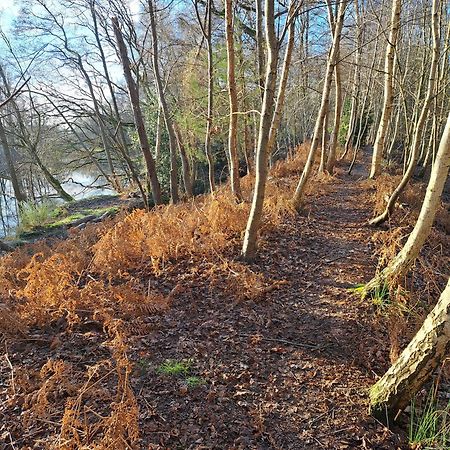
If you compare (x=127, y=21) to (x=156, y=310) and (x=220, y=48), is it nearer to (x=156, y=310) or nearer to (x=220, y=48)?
(x=220, y=48)

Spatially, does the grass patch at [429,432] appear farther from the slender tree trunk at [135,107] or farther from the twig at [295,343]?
the slender tree trunk at [135,107]

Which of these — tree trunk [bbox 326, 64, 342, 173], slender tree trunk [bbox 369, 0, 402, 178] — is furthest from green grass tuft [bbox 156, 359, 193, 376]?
tree trunk [bbox 326, 64, 342, 173]

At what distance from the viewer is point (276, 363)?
3469 millimetres

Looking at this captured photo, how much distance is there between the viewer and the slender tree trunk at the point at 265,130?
4578 mm

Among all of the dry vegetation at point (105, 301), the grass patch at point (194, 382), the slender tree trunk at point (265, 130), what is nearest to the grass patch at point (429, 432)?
the grass patch at point (194, 382)

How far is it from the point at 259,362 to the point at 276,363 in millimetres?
172

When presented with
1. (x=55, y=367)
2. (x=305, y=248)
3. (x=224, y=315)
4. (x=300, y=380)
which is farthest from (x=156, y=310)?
(x=305, y=248)

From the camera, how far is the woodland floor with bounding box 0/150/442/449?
2658 millimetres

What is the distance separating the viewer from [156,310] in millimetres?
4227

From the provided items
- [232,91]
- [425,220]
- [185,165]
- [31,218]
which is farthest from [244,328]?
[31,218]

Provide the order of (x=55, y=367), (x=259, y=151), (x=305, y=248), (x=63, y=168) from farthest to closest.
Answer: (x=63, y=168) → (x=305, y=248) → (x=259, y=151) → (x=55, y=367)

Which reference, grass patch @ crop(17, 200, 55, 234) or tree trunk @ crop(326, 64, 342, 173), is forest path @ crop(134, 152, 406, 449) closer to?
tree trunk @ crop(326, 64, 342, 173)

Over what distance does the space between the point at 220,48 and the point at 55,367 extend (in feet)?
39.0

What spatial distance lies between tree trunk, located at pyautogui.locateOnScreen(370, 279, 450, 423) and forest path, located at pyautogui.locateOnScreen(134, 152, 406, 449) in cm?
17
